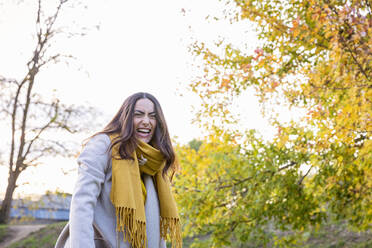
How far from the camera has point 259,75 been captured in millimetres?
5832

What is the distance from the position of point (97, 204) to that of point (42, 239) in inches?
451

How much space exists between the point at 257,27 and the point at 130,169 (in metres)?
4.30

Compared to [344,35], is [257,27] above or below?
above

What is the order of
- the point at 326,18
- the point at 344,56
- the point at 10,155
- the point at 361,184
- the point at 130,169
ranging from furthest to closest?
the point at 10,155
the point at 361,184
the point at 326,18
the point at 344,56
the point at 130,169

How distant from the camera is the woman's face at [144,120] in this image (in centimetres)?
235

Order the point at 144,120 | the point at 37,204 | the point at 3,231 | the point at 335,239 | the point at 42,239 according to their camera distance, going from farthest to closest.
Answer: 1. the point at 3,231
2. the point at 37,204
3. the point at 42,239
4. the point at 335,239
5. the point at 144,120

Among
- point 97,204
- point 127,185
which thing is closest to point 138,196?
point 127,185

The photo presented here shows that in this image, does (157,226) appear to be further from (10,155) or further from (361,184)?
(10,155)

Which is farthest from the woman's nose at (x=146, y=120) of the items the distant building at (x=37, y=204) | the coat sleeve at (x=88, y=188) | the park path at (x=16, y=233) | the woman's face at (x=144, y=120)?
the park path at (x=16, y=233)

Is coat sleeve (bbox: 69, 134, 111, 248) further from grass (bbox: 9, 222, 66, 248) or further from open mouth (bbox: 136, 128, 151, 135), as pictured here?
grass (bbox: 9, 222, 66, 248)

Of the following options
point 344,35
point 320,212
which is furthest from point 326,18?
point 320,212

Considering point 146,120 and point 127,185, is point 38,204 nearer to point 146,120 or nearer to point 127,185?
point 146,120

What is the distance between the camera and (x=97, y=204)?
2.10 meters

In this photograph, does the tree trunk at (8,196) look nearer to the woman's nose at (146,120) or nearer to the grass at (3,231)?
the grass at (3,231)
